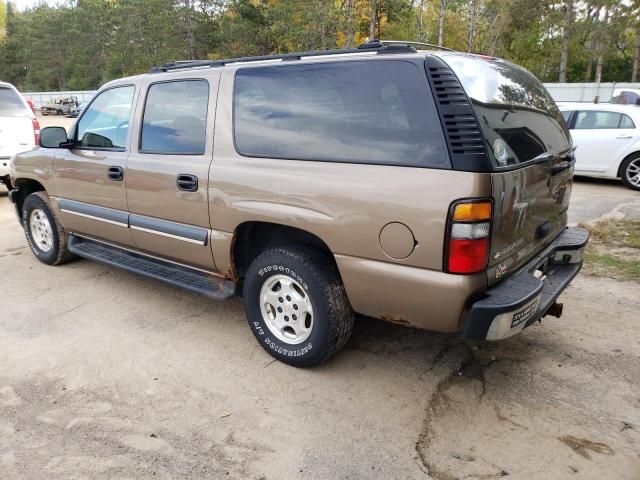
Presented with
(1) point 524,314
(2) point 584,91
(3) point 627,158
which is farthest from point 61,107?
(1) point 524,314

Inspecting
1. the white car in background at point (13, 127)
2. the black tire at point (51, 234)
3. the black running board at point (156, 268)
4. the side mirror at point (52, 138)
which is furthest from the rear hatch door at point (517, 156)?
the white car in background at point (13, 127)

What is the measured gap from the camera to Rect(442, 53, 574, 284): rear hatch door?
249 centimetres

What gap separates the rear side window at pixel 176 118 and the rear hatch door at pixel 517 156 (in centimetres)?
169

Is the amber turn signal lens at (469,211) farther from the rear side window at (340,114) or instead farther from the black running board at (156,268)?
the black running board at (156,268)

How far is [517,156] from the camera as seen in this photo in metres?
2.64

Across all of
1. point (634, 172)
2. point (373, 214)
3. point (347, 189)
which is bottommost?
point (634, 172)

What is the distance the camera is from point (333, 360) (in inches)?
130

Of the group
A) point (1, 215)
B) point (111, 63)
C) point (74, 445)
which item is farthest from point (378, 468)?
point (111, 63)

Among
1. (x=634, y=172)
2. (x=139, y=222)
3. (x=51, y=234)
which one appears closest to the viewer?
(x=139, y=222)

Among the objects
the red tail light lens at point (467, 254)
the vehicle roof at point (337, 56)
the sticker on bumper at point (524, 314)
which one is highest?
the vehicle roof at point (337, 56)

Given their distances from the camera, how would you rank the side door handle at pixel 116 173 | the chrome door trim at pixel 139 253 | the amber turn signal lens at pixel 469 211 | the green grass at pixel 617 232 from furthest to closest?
1. the green grass at pixel 617 232
2. the side door handle at pixel 116 173
3. the chrome door trim at pixel 139 253
4. the amber turn signal lens at pixel 469 211

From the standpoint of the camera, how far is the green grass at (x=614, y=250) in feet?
15.9

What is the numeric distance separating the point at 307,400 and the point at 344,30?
31.2 meters

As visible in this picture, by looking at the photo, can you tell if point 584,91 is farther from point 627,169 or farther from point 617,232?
Answer: point 617,232
